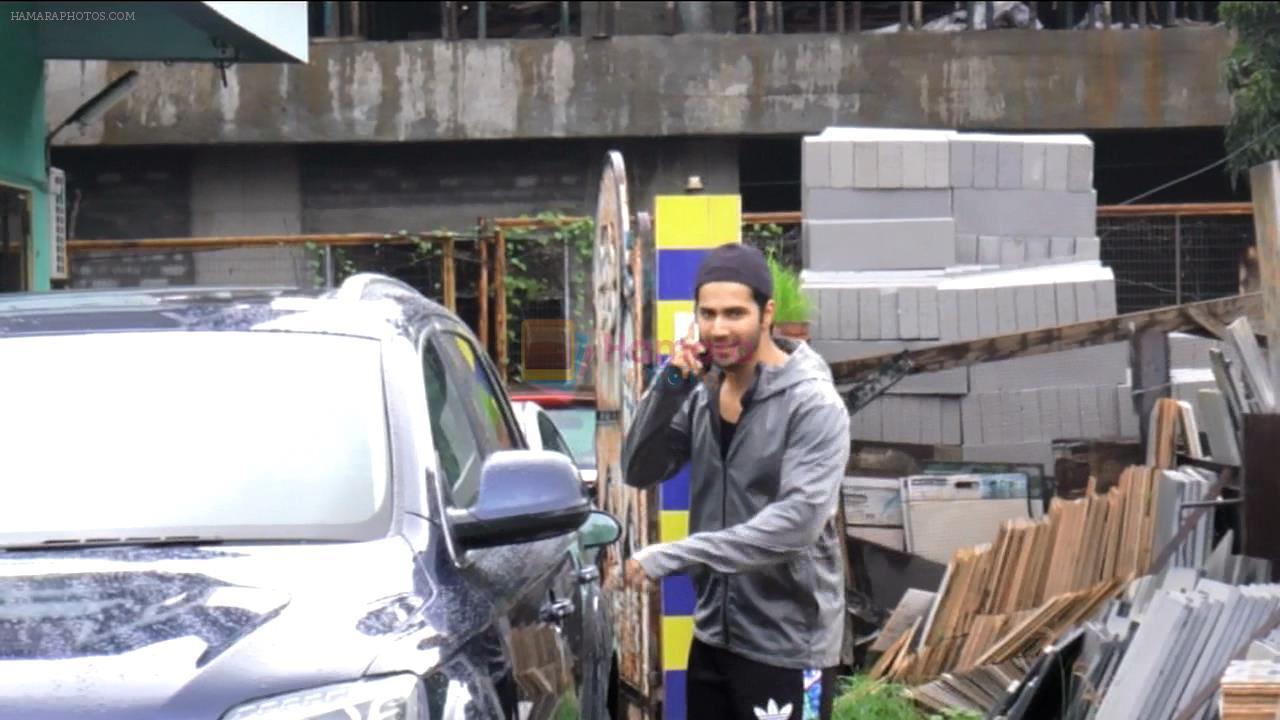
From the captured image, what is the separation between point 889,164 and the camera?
9.93 m

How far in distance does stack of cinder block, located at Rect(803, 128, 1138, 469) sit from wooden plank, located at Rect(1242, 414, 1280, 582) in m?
2.95

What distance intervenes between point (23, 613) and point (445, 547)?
2.74 feet

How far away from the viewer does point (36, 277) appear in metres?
12.5

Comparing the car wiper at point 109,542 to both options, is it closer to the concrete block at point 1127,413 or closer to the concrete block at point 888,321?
the concrete block at point 888,321

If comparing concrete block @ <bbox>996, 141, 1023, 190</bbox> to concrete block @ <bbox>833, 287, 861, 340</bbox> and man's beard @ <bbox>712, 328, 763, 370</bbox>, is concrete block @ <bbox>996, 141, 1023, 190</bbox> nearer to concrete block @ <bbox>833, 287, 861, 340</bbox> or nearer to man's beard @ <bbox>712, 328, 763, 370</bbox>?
concrete block @ <bbox>833, 287, 861, 340</bbox>

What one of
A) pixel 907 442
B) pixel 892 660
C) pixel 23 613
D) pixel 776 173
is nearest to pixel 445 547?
pixel 23 613

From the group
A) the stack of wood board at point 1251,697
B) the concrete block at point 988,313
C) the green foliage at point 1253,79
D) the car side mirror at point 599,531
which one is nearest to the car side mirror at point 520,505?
the car side mirror at point 599,531

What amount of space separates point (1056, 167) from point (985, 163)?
425 mm

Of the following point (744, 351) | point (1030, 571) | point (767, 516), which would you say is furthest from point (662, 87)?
point (767, 516)

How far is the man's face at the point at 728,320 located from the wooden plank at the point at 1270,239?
2820 mm

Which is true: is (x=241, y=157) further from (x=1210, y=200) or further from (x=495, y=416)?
(x=495, y=416)

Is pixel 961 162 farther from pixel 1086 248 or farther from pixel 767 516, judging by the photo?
pixel 767 516

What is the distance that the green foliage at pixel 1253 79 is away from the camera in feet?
50.0

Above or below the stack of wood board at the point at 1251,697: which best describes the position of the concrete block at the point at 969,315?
above
